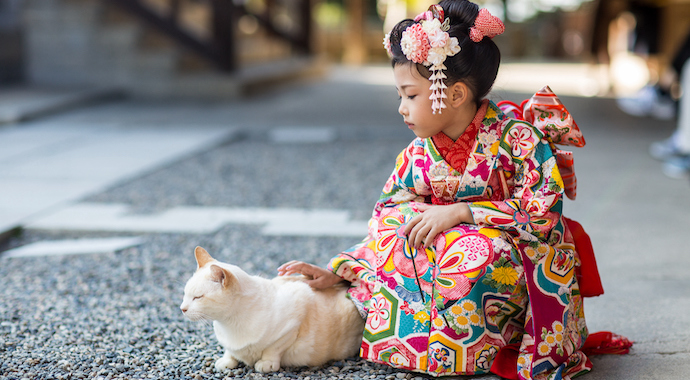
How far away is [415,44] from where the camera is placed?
1.48 m

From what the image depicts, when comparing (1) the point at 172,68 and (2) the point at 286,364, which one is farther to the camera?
(1) the point at 172,68

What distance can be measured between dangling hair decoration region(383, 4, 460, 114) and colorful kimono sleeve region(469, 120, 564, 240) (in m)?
0.21

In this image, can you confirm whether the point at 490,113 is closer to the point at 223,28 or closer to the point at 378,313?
the point at 378,313

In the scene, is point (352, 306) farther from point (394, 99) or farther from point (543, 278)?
point (394, 99)

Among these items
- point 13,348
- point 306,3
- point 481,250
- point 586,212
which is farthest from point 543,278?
point 306,3

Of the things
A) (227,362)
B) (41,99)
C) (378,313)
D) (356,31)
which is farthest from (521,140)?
(356,31)

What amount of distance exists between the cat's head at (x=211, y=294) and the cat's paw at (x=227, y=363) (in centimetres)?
16

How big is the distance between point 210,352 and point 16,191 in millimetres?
2311

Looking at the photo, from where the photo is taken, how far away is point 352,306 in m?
1.71

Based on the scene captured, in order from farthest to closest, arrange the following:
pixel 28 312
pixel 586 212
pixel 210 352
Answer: pixel 586 212 < pixel 28 312 < pixel 210 352

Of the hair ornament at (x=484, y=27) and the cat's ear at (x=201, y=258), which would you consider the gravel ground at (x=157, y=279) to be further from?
the hair ornament at (x=484, y=27)

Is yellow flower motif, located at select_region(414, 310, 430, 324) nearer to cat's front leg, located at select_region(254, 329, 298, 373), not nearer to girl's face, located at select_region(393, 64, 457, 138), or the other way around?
cat's front leg, located at select_region(254, 329, 298, 373)

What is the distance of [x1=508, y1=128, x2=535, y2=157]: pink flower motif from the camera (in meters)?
1.56

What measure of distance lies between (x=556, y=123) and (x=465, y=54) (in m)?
0.30
